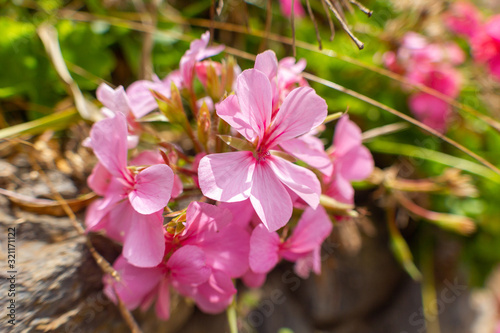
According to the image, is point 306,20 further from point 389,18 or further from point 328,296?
point 328,296

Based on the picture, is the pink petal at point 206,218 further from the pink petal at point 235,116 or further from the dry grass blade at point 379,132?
the dry grass blade at point 379,132

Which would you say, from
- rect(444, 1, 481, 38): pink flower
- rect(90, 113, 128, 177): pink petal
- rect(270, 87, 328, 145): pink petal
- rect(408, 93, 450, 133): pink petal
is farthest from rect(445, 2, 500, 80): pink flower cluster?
rect(90, 113, 128, 177): pink petal

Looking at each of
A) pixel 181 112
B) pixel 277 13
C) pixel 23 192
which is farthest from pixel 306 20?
pixel 23 192

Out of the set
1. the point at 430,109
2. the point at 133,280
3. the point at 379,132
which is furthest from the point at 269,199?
the point at 430,109

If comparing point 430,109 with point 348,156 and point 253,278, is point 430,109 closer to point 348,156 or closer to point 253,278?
point 348,156

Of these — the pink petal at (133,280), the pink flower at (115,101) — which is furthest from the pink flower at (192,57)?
the pink petal at (133,280)

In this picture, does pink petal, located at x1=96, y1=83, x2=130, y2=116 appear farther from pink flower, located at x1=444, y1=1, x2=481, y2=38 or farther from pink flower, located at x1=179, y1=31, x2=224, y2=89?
pink flower, located at x1=444, y1=1, x2=481, y2=38
